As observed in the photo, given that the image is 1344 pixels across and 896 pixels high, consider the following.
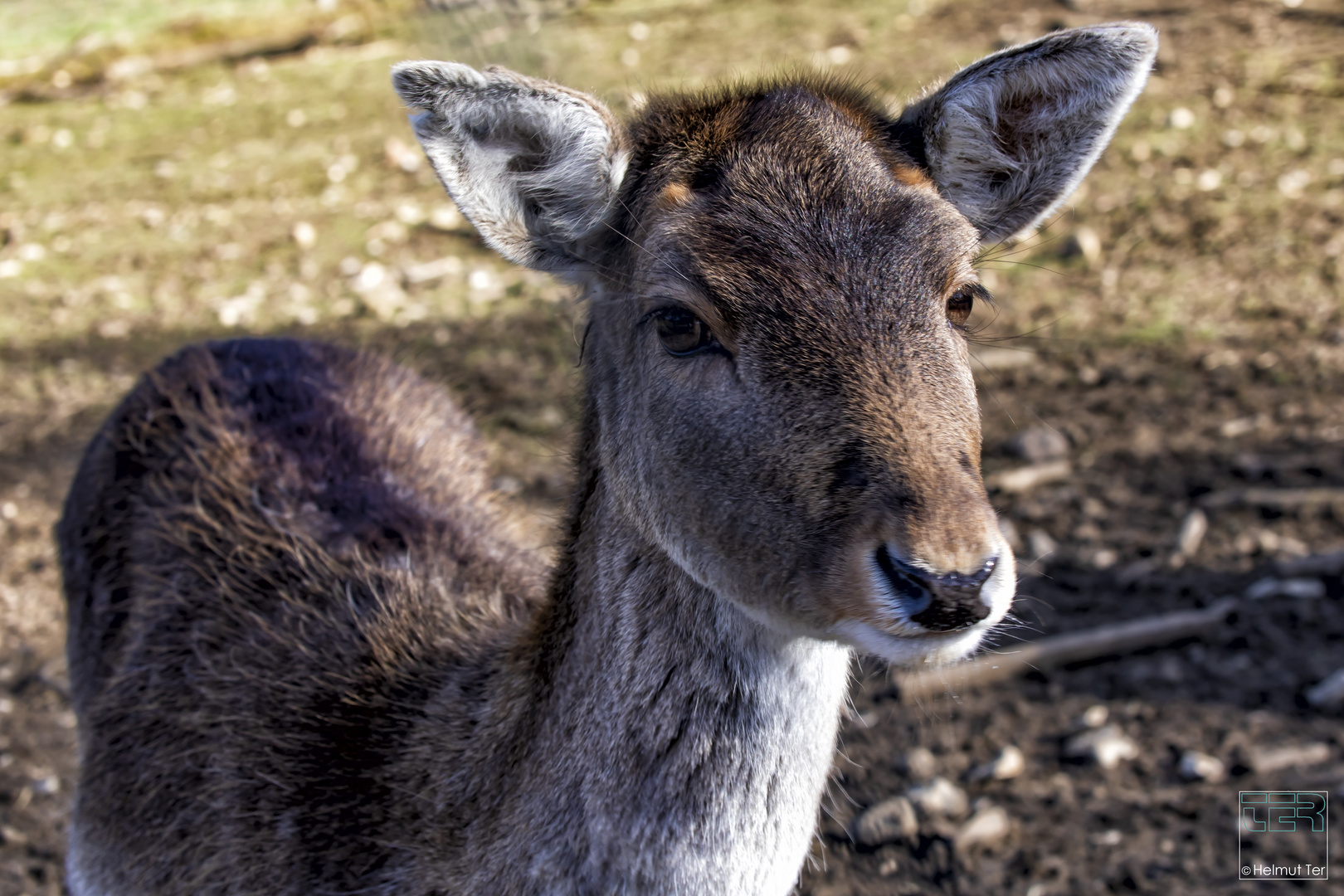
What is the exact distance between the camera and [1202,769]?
411 cm

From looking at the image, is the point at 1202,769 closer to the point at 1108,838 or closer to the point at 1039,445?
the point at 1108,838

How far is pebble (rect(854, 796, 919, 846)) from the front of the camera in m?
4.04

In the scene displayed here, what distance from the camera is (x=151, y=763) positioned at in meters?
3.47

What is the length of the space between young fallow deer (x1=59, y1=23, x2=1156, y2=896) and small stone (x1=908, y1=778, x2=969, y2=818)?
5.33 ft

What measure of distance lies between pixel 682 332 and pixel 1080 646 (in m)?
2.90

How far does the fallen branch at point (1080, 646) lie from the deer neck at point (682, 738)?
2.12m

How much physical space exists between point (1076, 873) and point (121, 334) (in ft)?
22.3

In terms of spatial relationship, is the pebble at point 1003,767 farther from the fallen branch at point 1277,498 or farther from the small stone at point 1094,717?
the fallen branch at point 1277,498

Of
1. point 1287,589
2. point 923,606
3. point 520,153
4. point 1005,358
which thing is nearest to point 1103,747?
point 1287,589

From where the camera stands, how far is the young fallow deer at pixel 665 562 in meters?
2.27

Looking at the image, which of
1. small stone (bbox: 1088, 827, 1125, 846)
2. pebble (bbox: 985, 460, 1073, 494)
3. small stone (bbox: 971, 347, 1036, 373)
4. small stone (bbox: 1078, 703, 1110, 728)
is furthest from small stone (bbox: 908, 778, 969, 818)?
small stone (bbox: 971, 347, 1036, 373)

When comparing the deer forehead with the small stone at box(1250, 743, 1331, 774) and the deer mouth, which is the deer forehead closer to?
the deer mouth

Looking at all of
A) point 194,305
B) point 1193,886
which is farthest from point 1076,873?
point 194,305

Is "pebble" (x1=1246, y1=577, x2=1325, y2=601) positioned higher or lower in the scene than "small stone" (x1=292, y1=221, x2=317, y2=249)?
higher
